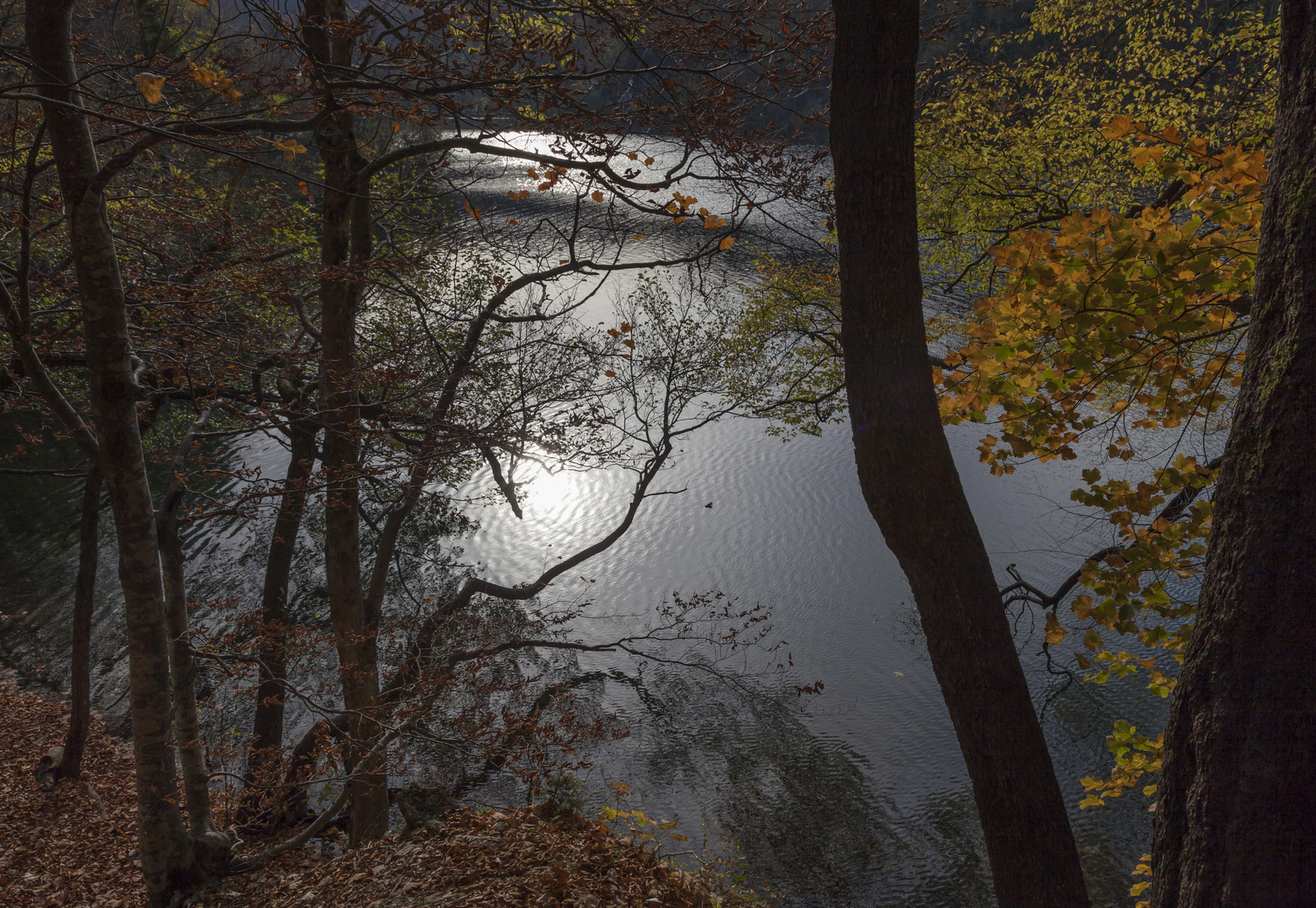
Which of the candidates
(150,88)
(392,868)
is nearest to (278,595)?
(392,868)

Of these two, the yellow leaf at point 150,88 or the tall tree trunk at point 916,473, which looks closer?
the tall tree trunk at point 916,473

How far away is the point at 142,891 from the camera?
5.23 metres

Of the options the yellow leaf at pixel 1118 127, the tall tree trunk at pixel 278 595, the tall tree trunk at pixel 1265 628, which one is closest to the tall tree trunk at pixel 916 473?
the tall tree trunk at pixel 1265 628

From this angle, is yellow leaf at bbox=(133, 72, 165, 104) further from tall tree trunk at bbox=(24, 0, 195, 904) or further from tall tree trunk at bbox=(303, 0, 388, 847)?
tall tree trunk at bbox=(303, 0, 388, 847)

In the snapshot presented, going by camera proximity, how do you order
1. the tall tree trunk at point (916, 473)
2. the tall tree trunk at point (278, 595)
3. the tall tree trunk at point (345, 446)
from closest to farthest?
1. the tall tree trunk at point (916, 473)
2. the tall tree trunk at point (345, 446)
3. the tall tree trunk at point (278, 595)

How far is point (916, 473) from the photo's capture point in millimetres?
2666

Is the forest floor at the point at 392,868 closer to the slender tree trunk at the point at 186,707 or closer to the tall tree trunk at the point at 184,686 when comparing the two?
the tall tree trunk at the point at 184,686

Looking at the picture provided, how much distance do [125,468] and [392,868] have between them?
260 centimetres

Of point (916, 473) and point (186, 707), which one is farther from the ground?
point (916, 473)

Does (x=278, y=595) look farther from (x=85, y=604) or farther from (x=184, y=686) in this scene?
(x=184, y=686)

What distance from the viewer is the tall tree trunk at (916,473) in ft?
8.55

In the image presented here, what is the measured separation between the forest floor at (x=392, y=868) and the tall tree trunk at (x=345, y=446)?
0.64 metres

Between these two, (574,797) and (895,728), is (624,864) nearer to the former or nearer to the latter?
(574,797)

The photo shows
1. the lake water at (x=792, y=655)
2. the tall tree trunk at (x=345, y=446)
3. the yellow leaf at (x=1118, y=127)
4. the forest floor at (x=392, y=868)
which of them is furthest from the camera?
the lake water at (x=792, y=655)
